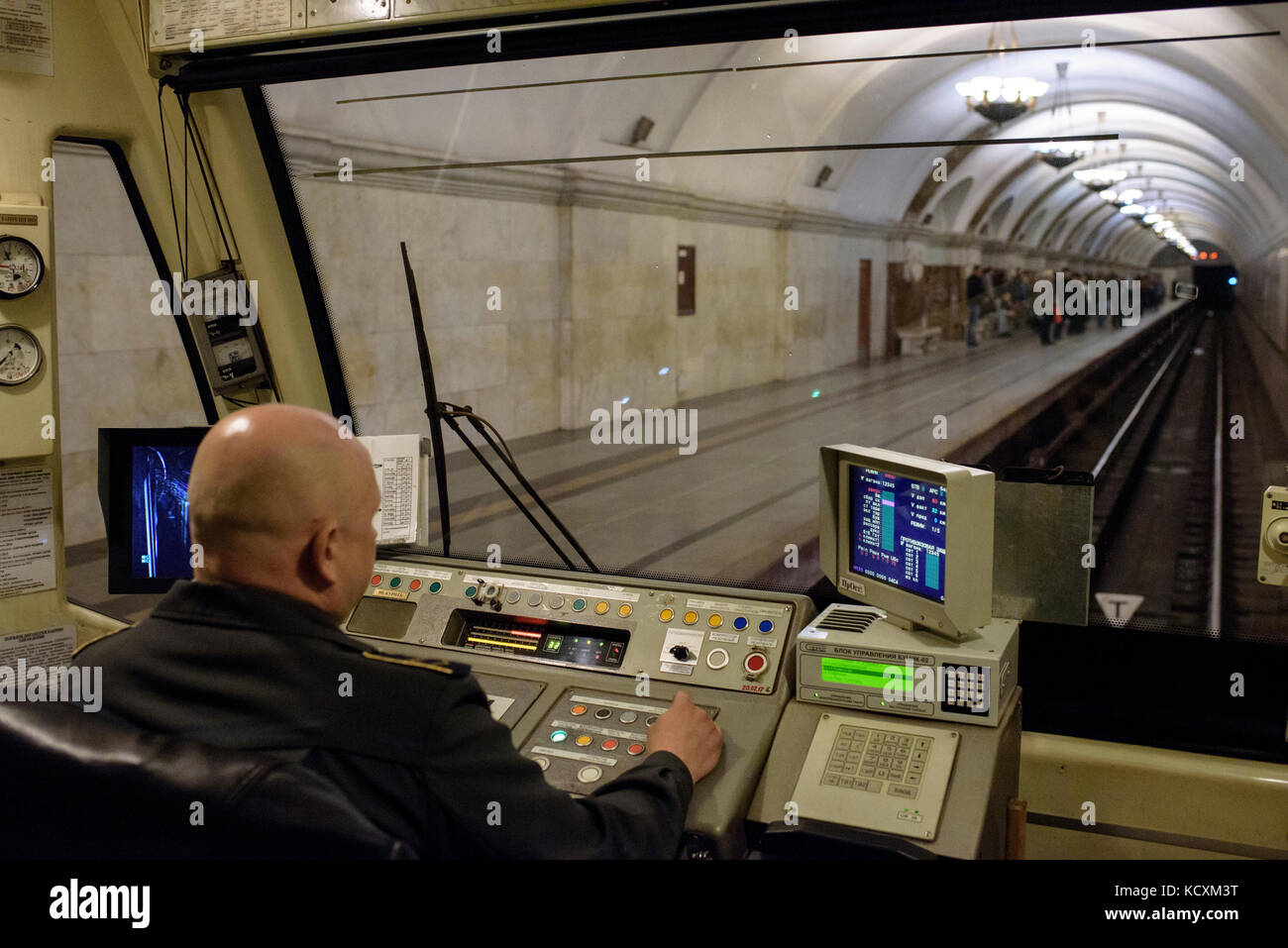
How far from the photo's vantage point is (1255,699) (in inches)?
86.0

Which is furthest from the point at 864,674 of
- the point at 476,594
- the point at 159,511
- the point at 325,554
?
the point at 159,511

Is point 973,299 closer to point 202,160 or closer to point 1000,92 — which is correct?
point 1000,92

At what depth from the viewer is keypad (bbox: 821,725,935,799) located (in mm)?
1788

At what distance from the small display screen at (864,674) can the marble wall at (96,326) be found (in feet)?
13.6

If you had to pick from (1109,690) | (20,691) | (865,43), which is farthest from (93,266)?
(1109,690)

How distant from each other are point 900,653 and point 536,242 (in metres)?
2.08

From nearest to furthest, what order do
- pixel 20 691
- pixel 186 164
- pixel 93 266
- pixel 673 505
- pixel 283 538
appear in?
pixel 283 538
pixel 20 691
pixel 186 164
pixel 673 505
pixel 93 266

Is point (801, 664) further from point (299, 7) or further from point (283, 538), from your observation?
point (299, 7)

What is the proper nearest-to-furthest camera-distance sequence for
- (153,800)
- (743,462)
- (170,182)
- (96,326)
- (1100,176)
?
(153,800) < (170,182) < (1100,176) < (743,462) < (96,326)

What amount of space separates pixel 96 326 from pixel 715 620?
14.4 ft

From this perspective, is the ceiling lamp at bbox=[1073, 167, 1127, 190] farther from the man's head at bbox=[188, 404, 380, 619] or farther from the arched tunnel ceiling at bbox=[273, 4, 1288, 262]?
the man's head at bbox=[188, 404, 380, 619]

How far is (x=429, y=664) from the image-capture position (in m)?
1.31

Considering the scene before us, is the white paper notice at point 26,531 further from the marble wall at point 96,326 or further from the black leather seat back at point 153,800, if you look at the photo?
the marble wall at point 96,326

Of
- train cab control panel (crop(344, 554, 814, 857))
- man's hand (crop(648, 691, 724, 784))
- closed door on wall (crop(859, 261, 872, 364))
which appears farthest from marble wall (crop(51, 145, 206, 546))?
man's hand (crop(648, 691, 724, 784))
